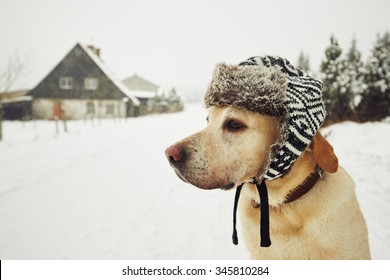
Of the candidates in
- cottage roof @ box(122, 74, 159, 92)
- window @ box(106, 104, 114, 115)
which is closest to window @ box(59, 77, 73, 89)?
window @ box(106, 104, 114, 115)

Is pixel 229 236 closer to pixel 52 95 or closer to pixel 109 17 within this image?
pixel 109 17

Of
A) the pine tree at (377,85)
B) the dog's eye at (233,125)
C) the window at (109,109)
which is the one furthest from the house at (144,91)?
the dog's eye at (233,125)

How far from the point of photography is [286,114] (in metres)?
1.45

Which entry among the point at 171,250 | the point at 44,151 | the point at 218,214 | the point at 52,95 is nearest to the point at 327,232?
the point at 171,250

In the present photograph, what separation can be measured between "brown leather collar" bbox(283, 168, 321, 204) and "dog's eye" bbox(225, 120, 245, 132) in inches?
21.1

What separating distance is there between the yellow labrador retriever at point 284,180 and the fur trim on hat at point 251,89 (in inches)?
2.2

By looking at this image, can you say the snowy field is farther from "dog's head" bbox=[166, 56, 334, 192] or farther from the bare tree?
"dog's head" bbox=[166, 56, 334, 192]

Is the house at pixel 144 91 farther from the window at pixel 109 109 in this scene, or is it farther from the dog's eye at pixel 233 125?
the dog's eye at pixel 233 125

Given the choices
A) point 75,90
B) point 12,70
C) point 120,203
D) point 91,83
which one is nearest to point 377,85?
point 120,203

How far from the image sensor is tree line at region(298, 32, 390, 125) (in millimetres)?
3719

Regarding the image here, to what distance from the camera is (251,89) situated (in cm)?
149

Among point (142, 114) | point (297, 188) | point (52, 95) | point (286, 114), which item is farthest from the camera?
point (142, 114)

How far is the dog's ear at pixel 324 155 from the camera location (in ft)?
4.80

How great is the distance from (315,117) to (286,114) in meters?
0.20
